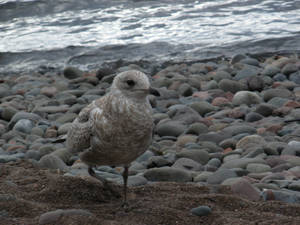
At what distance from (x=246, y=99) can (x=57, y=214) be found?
4.95 m

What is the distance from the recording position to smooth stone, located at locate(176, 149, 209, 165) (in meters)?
6.14

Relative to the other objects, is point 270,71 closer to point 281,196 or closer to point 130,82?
point 281,196

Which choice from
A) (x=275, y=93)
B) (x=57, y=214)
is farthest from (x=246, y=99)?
(x=57, y=214)

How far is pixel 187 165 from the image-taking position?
5949 millimetres

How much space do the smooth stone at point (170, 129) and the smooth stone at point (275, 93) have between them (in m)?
1.75

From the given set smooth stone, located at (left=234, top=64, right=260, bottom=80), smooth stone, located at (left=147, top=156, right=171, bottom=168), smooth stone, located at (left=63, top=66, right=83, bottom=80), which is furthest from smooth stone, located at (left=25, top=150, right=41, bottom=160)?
smooth stone, located at (left=63, top=66, right=83, bottom=80)

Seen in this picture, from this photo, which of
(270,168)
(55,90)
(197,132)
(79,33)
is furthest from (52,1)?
(270,168)

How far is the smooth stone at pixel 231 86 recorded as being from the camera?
30.0 feet

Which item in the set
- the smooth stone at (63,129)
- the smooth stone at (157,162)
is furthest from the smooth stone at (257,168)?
the smooth stone at (63,129)

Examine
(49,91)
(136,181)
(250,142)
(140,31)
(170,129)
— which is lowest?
(140,31)

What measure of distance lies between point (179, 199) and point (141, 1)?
14.3 metres

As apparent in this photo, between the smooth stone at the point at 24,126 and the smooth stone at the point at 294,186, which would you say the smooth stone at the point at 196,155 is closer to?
the smooth stone at the point at 294,186

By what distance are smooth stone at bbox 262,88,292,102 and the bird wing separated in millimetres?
4346

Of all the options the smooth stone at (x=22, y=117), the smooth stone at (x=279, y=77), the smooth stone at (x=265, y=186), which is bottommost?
the smooth stone at (x=279, y=77)
